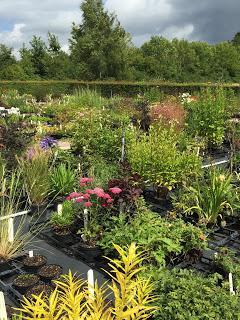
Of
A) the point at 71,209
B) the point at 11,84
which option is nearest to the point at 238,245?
the point at 71,209

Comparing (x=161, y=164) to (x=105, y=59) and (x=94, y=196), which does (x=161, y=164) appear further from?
(x=105, y=59)

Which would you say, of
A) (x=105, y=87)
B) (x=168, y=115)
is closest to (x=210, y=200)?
(x=168, y=115)

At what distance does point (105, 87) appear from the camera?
79.1 feet

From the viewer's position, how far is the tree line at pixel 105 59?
32.8 metres

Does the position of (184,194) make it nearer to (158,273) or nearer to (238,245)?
(238,245)

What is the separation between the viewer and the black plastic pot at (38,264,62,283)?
3475 millimetres

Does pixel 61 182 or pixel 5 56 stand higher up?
pixel 5 56

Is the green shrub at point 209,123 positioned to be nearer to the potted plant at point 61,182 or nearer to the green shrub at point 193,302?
the potted plant at point 61,182

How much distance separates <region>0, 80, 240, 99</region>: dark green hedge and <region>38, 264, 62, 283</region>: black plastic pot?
1665 centimetres

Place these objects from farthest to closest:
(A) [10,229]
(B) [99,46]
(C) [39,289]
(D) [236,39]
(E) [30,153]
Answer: (D) [236,39] → (B) [99,46] → (E) [30,153] → (A) [10,229] → (C) [39,289]

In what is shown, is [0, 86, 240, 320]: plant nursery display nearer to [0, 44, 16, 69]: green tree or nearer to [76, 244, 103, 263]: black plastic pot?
[76, 244, 103, 263]: black plastic pot

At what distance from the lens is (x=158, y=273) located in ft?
10.1

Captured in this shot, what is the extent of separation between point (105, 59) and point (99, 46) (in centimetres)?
116

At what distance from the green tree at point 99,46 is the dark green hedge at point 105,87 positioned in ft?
26.8
